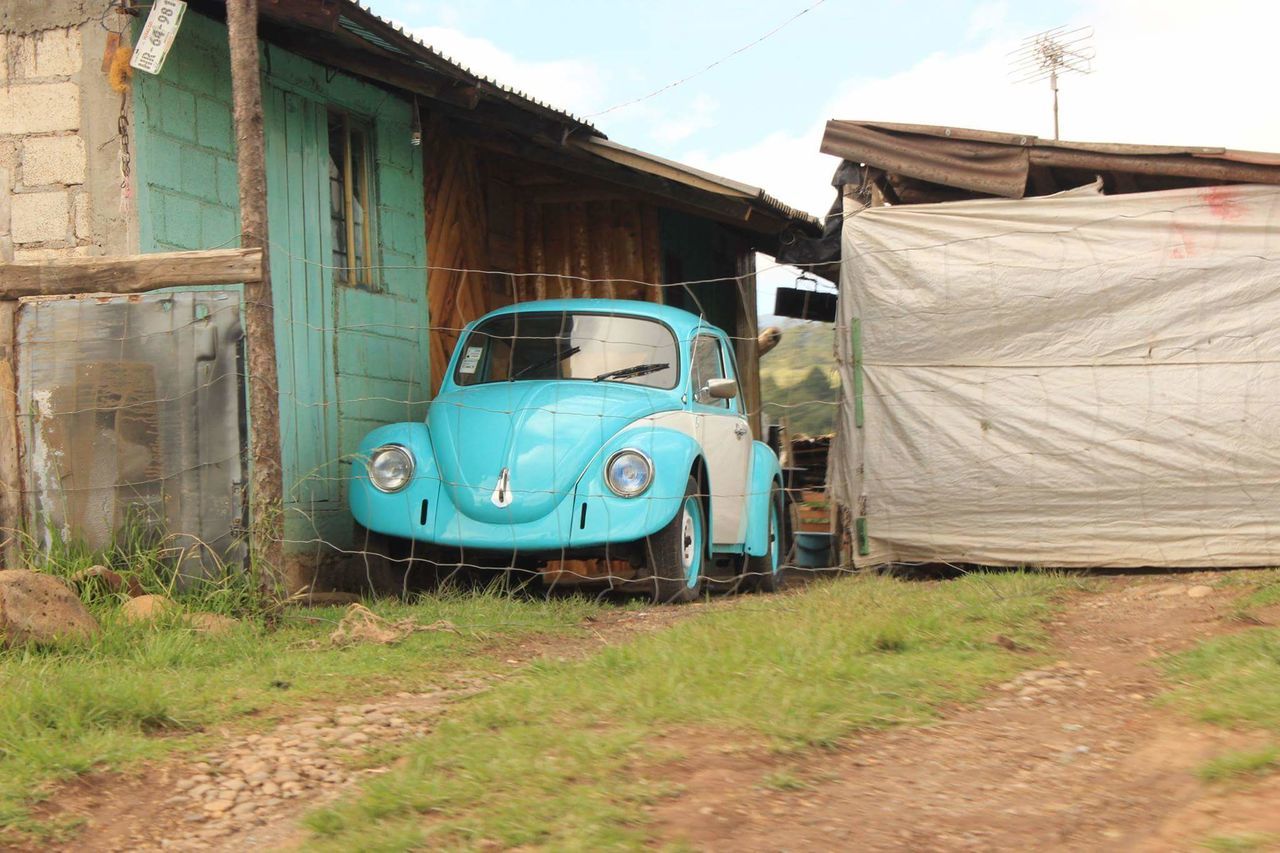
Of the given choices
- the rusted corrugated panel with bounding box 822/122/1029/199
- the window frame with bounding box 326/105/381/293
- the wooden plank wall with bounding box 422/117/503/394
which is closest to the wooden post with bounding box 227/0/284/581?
the window frame with bounding box 326/105/381/293

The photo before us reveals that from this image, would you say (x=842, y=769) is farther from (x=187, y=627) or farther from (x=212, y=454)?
(x=212, y=454)

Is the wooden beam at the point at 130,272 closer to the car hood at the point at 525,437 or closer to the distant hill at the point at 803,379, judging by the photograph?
the car hood at the point at 525,437

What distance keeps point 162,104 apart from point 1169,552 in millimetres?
6620

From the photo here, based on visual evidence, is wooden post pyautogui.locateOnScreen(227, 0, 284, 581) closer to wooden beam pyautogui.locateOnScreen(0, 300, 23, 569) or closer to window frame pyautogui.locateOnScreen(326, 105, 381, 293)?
Answer: wooden beam pyautogui.locateOnScreen(0, 300, 23, 569)

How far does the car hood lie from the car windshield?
0.26 metres

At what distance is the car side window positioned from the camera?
835 cm

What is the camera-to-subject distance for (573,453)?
284 inches

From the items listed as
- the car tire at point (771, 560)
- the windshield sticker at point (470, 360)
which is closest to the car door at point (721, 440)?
the car tire at point (771, 560)

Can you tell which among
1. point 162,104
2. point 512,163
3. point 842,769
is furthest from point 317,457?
point 842,769

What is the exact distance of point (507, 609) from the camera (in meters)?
6.68

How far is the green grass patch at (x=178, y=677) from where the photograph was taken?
3.90m

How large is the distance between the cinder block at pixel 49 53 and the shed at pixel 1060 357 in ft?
16.4

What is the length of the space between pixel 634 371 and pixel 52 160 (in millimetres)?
3438

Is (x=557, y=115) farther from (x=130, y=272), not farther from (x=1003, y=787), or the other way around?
(x=1003, y=787)
